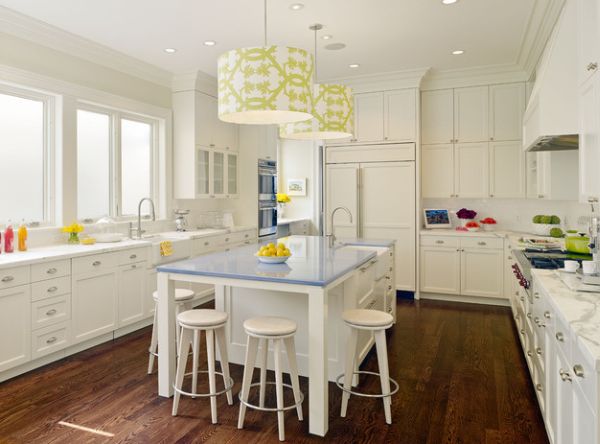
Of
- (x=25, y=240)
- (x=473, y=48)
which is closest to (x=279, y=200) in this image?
(x=473, y=48)

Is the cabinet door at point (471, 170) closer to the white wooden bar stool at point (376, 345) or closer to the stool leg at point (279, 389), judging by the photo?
the white wooden bar stool at point (376, 345)

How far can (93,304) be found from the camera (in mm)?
3791

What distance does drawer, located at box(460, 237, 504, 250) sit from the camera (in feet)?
17.2

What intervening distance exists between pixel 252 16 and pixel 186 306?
2556 millimetres

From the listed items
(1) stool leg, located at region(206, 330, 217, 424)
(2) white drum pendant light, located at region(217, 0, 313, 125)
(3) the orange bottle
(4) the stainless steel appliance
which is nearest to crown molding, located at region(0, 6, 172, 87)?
(3) the orange bottle

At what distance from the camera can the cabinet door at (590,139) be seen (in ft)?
6.98

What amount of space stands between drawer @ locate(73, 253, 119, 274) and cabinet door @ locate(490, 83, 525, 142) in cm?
459

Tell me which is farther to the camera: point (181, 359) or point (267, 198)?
point (267, 198)

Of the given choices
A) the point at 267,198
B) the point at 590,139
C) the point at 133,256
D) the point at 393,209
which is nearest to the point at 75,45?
the point at 133,256

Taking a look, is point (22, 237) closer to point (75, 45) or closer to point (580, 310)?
point (75, 45)

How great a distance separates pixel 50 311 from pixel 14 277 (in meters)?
0.43

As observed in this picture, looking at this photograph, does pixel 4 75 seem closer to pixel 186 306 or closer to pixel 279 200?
pixel 186 306

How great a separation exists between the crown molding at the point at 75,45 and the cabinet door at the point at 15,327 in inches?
87.8

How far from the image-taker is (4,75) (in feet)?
12.1
